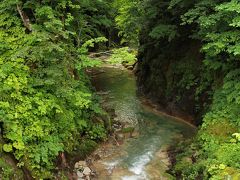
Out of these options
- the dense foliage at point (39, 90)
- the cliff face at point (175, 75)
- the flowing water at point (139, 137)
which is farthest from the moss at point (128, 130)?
the cliff face at point (175, 75)

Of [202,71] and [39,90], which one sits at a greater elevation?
[202,71]

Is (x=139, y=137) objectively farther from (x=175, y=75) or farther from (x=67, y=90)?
(x=67, y=90)

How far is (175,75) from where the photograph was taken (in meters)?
17.7

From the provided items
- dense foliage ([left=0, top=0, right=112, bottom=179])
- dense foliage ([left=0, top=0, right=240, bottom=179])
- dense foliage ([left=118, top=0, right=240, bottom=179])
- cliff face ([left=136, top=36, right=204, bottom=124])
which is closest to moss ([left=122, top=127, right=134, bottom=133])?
dense foliage ([left=0, top=0, right=240, bottom=179])

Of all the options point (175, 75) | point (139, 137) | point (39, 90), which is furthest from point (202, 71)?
point (39, 90)

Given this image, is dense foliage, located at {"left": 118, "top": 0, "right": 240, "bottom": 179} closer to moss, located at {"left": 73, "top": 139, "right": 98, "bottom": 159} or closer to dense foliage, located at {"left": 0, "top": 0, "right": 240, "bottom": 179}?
dense foliage, located at {"left": 0, "top": 0, "right": 240, "bottom": 179}

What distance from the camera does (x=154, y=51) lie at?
20.4 metres

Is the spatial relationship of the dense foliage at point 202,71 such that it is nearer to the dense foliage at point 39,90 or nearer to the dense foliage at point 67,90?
the dense foliage at point 67,90

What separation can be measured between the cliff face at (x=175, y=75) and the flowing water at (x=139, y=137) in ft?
2.56

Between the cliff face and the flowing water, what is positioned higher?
the cliff face

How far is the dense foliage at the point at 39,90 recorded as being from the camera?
9.12 meters

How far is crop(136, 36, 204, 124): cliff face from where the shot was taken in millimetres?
16297

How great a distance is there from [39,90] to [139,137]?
595cm

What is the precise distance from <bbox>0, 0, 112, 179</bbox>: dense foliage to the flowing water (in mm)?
1464
